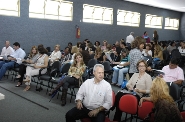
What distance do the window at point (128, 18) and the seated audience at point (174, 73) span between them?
9587mm

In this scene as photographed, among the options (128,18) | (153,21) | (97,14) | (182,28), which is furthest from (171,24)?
(97,14)

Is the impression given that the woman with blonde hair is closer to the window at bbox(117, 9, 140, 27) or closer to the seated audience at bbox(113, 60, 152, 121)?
the seated audience at bbox(113, 60, 152, 121)

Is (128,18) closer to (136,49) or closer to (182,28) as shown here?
(182,28)

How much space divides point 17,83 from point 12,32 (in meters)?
3.35

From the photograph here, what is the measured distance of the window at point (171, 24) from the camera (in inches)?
724

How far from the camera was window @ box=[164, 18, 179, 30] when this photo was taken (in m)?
18.4

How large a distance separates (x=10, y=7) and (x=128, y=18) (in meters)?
8.00

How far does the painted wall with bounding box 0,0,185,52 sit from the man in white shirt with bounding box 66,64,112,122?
23.0 ft

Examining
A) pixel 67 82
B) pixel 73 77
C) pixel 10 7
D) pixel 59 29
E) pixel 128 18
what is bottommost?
pixel 67 82

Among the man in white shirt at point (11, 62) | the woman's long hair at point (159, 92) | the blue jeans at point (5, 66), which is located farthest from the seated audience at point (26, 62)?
the woman's long hair at point (159, 92)

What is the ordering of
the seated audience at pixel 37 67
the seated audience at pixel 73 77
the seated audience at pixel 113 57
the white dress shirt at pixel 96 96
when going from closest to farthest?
the white dress shirt at pixel 96 96
the seated audience at pixel 73 77
the seated audience at pixel 37 67
the seated audience at pixel 113 57

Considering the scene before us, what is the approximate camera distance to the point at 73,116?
2945mm

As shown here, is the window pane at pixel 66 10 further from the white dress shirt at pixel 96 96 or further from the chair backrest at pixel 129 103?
the chair backrest at pixel 129 103

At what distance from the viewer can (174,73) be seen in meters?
4.50
